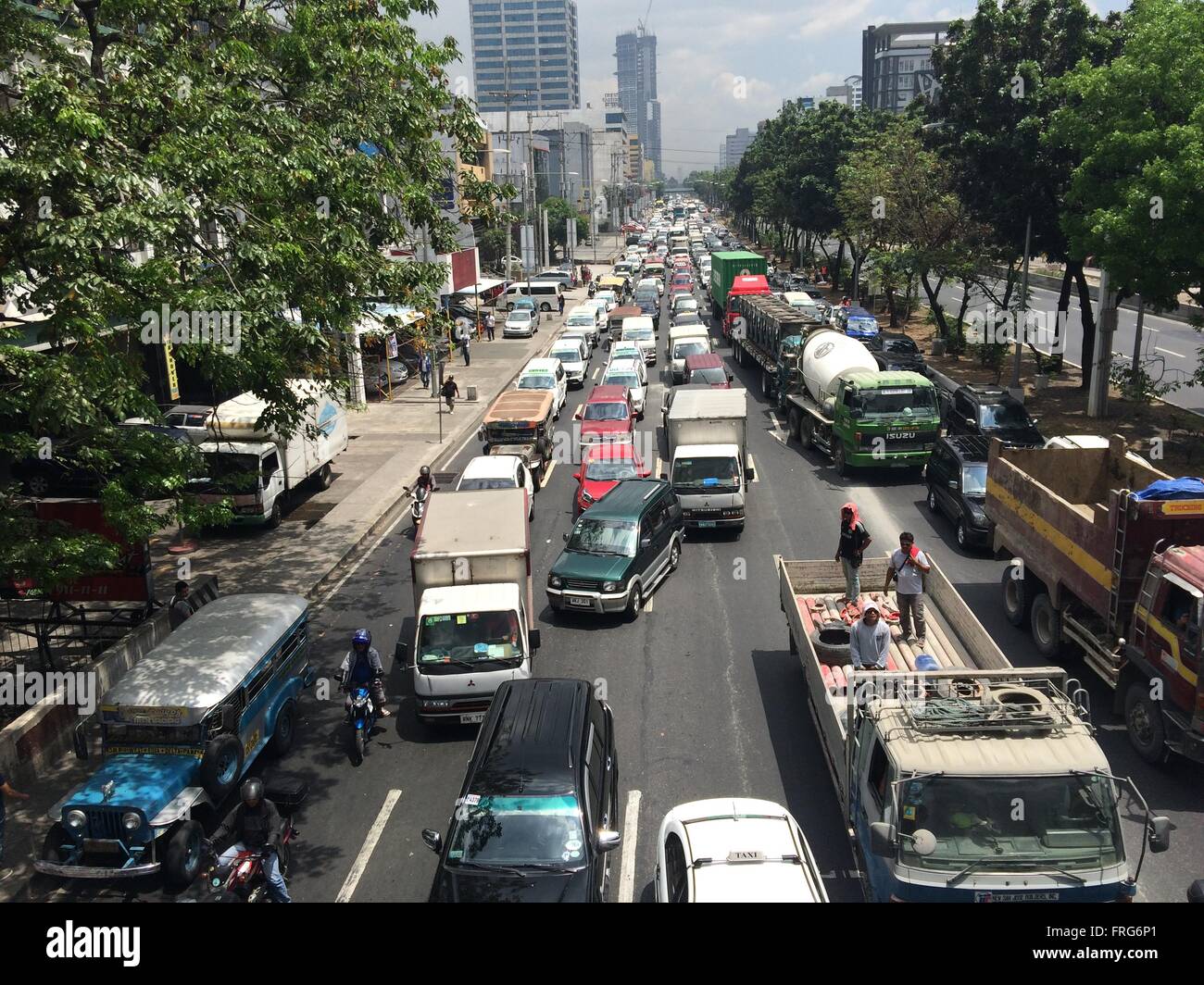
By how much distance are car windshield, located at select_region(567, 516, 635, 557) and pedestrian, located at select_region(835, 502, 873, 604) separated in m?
3.89

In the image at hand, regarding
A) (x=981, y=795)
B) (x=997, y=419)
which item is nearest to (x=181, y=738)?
(x=981, y=795)

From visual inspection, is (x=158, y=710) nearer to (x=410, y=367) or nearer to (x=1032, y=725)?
(x=1032, y=725)

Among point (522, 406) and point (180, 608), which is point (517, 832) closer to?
point (180, 608)

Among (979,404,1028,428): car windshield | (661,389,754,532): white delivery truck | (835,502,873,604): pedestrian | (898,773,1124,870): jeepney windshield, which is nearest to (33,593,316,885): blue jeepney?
(898,773,1124,870): jeepney windshield

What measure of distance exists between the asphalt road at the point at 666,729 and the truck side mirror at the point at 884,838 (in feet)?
6.35

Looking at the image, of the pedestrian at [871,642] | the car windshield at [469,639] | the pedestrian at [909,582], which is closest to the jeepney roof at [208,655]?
the car windshield at [469,639]

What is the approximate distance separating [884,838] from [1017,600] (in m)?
9.15

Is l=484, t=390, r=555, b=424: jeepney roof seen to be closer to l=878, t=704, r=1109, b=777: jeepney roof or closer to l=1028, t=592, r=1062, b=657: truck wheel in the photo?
l=1028, t=592, r=1062, b=657: truck wheel

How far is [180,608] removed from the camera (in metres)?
15.5

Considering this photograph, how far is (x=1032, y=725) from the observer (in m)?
8.47

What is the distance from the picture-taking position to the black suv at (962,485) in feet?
63.5

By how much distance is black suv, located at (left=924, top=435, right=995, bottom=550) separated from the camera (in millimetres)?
19344

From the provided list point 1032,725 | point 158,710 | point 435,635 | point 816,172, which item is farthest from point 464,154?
point 816,172
